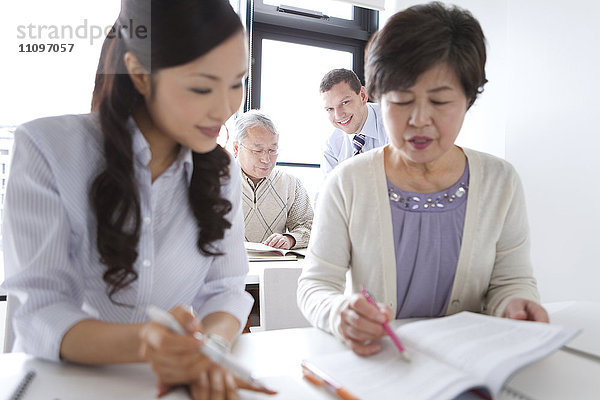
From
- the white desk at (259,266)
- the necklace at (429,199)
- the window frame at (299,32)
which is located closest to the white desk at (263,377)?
the necklace at (429,199)

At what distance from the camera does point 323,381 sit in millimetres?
713

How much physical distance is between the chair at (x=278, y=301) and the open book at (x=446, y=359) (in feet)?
2.25

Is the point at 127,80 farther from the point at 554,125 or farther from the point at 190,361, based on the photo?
the point at 554,125

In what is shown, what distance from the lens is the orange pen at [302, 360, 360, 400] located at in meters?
0.67

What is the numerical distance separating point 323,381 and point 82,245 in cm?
47

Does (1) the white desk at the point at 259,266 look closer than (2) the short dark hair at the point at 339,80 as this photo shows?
Yes

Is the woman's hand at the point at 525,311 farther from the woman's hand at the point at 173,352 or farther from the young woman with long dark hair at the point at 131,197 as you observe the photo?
the woman's hand at the point at 173,352

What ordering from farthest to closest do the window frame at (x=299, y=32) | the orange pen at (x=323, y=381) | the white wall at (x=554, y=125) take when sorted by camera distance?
the window frame at (x=299, y=32) → the white wall at (x=554, y=125) → the orange pen at (x=323, y=381)

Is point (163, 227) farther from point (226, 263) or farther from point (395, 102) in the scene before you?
point (395, 102)

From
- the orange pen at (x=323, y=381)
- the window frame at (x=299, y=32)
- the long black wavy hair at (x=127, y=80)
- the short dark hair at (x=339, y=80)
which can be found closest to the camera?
the orange pen at (x=323, y=381)

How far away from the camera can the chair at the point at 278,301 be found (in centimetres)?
150

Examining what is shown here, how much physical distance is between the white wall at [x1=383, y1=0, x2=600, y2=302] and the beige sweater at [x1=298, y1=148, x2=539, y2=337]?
Answer: 5.74 ft

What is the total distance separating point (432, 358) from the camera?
76 cm

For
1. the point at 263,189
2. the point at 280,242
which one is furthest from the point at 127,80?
the point at 263,189
